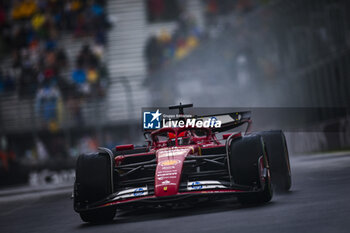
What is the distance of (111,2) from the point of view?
25.7 m

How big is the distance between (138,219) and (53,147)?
13938 millimetres

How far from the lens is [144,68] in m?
24.2

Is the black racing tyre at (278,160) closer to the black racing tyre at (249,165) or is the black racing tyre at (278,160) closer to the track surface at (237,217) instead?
the track surface at (237,217)

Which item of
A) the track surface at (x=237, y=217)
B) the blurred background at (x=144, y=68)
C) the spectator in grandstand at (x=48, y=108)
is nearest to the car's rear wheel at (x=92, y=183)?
the track surface at (x=237, y=217)

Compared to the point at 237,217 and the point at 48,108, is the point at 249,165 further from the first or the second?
the point at 48,108

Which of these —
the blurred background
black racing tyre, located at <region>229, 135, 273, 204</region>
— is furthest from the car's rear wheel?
the blurred background

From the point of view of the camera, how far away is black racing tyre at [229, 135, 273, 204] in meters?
6.75

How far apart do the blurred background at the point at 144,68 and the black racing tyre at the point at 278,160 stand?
659 centimetres

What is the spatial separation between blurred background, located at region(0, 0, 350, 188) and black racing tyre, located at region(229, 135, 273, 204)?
8.06 meters

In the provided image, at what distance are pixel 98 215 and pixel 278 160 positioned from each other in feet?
7.84

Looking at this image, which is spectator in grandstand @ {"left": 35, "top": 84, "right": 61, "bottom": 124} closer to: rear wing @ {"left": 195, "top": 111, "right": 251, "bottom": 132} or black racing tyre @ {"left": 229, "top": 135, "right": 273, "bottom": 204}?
rear wing @ {"left": 195, "top": 111, "right": 251, "bottom": 132}

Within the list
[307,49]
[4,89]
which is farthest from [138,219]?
[4,89]

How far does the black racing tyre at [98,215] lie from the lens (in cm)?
714

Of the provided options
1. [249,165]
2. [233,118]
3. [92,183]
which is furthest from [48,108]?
[249,165]
